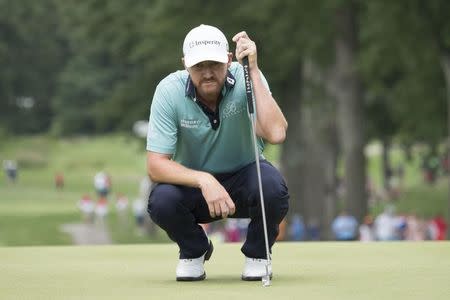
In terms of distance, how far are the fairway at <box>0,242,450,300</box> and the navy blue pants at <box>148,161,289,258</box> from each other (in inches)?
9.5

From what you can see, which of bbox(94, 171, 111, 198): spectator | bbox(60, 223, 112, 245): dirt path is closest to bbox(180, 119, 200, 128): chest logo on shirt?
bbox(60, 223, 112, 245): dirt path

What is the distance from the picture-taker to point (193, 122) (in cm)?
941

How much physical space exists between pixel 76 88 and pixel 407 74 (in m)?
61.6

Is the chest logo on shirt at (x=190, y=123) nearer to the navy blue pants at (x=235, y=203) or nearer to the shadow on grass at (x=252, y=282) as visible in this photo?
the navy blue pants at (x=235, y=203)

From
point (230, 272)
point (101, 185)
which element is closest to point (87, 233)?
point (101, 185)

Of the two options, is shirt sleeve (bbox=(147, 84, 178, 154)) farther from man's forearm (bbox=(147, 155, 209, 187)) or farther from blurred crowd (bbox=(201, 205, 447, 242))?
blurred crowd (bbox=(201, 205, 447, 242))

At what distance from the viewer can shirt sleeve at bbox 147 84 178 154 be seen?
30.8 ft

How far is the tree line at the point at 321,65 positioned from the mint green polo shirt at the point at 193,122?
77.5 feet

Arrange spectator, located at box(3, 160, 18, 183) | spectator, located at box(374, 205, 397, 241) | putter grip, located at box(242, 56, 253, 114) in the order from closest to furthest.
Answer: putter grip, located at box(242, 56, 253, 114), spectator, located at box(374, 205, 397, 241), spectator, located at box(3, 160, 18, 183)

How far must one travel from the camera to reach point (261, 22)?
38781 millimetres

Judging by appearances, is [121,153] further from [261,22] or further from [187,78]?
[187,78]

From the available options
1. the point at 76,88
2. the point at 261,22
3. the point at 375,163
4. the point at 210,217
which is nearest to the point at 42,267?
the point at 210,217

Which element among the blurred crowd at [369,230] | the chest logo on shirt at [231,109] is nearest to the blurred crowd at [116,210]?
the blurred crowd at [369,230]

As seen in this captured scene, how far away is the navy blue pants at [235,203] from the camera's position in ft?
31.4
